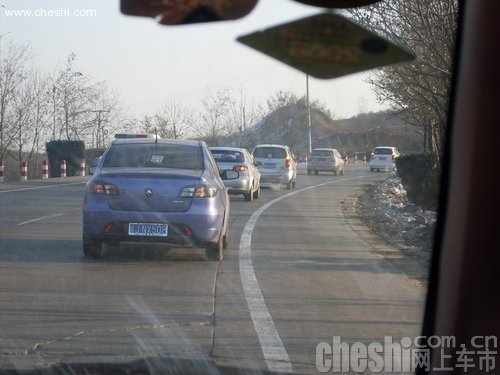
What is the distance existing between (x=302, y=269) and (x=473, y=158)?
5052 mm

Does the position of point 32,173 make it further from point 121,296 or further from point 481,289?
point 481,289

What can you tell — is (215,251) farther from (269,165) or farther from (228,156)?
(269,165)

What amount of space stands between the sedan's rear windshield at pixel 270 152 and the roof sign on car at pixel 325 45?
73.0 feet

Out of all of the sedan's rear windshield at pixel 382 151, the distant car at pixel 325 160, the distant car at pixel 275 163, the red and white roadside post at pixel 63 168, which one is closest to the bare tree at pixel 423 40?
the distant car at pixel 275 163

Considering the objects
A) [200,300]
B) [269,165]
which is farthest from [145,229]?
[269,165]

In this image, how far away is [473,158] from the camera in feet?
19.2

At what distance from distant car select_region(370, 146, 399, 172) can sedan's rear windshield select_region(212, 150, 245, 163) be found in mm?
12023

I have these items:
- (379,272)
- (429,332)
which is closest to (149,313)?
(429,332)

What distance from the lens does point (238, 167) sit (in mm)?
23031

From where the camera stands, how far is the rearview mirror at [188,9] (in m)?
4.32

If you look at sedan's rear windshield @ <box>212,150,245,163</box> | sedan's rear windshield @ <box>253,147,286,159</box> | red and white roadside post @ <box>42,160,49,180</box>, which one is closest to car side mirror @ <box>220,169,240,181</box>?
sedan's rear windshield @ <box>212,150,245,163</box>

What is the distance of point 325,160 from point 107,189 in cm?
2810

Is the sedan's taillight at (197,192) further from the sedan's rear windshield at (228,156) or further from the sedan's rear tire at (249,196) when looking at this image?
the sedan's rear tire at (249,196)

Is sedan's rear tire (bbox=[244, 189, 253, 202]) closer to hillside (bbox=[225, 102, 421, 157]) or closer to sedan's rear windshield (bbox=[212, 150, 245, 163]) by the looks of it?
sedan's rear windshield (bbox=[212, 150, 245, 163])
